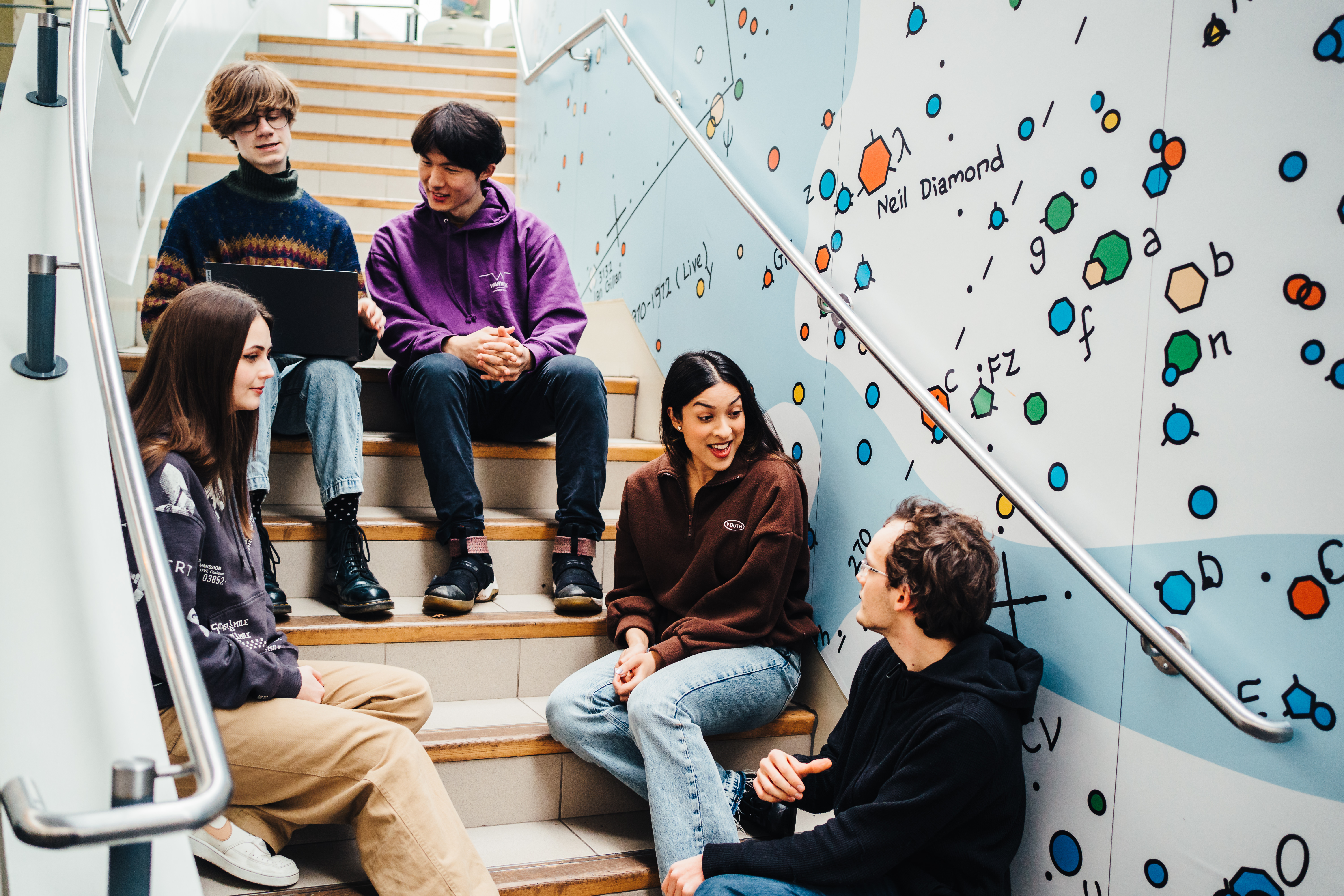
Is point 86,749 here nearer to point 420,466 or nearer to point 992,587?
point 992,587

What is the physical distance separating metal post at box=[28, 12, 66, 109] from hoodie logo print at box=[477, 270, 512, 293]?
101cm

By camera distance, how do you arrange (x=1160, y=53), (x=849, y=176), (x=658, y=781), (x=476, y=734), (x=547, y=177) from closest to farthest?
(x=1160, y=53) < (x=658, y=781) < (x=476, y=734) < (x=849, y=176) < (x=547, y=177)

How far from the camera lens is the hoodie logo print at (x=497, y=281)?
2.48m

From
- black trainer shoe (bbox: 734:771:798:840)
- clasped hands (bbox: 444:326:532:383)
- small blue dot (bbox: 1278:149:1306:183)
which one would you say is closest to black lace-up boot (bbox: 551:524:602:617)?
clasped hands (bbox: 444:326:532:383)

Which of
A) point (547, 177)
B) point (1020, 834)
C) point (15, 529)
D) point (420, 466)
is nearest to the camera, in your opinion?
point (15, 529)

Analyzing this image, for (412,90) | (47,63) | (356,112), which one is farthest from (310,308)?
(412,90)

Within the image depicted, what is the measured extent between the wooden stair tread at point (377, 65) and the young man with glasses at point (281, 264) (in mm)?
2655

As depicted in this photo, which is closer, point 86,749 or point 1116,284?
point 86,749

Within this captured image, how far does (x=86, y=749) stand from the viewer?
1.00 metres

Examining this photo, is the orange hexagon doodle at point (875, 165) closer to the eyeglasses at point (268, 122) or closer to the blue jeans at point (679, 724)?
the blue jeans at point (679, 724)

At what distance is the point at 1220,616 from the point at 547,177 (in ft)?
10.4

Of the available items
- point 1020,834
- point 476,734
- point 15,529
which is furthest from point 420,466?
point 1020,834

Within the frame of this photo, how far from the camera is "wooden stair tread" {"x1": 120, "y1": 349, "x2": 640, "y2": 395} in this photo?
2.25 m

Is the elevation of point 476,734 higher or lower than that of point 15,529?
lower
